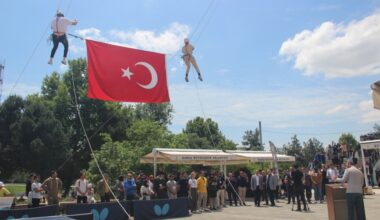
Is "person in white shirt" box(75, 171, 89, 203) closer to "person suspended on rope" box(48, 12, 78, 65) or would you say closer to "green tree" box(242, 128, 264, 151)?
"person suspended on rope" box(48, 12, 78, 65)

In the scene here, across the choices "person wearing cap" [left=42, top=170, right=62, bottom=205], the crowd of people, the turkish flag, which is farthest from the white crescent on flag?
"person wearing cap" [left=42, top=170, right=62, bottom=205]

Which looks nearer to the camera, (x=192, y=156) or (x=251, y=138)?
(x=192, y=156)

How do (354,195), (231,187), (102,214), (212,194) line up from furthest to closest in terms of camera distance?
(231,187), (212,194), (102,214), (354,195)

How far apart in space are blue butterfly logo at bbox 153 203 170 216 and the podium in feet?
22.3

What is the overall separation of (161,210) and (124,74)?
5588 mm

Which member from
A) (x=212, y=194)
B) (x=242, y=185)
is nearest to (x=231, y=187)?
(x=242, y=185)

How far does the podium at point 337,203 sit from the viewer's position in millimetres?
10328

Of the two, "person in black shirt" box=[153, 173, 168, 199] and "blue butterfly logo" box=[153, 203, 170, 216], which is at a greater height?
"person in black shirt" box=[153, 173, 168, 199]

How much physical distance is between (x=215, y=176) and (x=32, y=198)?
8131mm

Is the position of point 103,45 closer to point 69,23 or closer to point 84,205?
point 69,23

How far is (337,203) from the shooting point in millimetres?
10383

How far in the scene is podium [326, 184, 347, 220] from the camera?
33.9ft

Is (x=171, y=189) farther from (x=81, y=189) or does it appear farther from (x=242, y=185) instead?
(x=242, y=185)

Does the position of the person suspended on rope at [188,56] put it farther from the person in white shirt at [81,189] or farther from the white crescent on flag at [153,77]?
the person in white shirt at [81,189]
